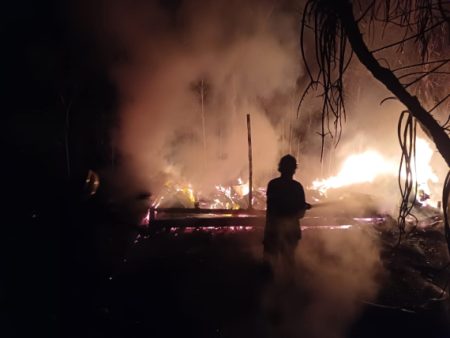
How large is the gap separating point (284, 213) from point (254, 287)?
4.23 ft

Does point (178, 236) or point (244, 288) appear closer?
point (244, 288)

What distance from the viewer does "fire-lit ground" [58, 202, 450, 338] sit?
193 inches

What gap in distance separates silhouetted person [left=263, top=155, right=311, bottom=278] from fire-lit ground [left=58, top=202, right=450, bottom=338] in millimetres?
473

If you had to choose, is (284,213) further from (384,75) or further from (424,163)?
(424,163)

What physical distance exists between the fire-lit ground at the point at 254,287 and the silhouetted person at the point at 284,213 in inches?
18.6

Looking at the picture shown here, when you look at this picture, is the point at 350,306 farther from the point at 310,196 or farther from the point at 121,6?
the point at 121,6

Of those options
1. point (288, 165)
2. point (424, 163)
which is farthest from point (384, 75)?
point (424, 163)

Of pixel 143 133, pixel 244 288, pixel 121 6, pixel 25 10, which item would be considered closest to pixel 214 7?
pixel 121 6

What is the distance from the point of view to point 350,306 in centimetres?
543

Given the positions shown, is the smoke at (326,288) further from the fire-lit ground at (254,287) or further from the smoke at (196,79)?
the smoke at (196,79)

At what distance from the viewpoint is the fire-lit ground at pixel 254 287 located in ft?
16.1

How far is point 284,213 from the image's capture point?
5.86 meters

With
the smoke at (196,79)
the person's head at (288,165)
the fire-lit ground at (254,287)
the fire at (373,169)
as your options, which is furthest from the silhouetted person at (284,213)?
the smoke at (196,79)

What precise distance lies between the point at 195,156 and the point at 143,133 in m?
2.08
